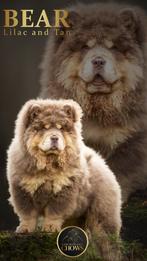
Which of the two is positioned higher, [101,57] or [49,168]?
[101,57]

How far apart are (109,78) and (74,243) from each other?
136cm

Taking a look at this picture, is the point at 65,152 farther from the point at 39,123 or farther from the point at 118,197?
the point at 118,197

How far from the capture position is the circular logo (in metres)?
5.26

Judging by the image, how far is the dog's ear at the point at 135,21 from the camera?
5434mm

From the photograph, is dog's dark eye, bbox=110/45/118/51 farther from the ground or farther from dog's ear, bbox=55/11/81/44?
the ground

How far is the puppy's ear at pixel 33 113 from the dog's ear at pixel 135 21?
3.43ft

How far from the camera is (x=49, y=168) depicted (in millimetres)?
5070

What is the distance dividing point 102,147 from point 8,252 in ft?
3.85

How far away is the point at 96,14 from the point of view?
5.48m

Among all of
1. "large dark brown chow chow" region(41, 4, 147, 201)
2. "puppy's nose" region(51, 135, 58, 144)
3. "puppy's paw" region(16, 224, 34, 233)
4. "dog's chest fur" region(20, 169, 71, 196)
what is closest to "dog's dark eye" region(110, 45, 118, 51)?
"large dark brown chow chow" region(41, 4, 147, 201)

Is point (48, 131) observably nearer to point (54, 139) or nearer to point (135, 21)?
point (54, 139)

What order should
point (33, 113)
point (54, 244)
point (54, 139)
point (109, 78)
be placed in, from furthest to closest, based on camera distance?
1. point (109, 78)
2. point (54, 244)
3. point (33, 113)
4. point (54, 139)

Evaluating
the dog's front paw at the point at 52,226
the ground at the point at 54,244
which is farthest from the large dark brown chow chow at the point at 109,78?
the dog's front paw at the point at 52,226

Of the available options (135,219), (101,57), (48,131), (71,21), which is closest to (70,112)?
(48,131)
